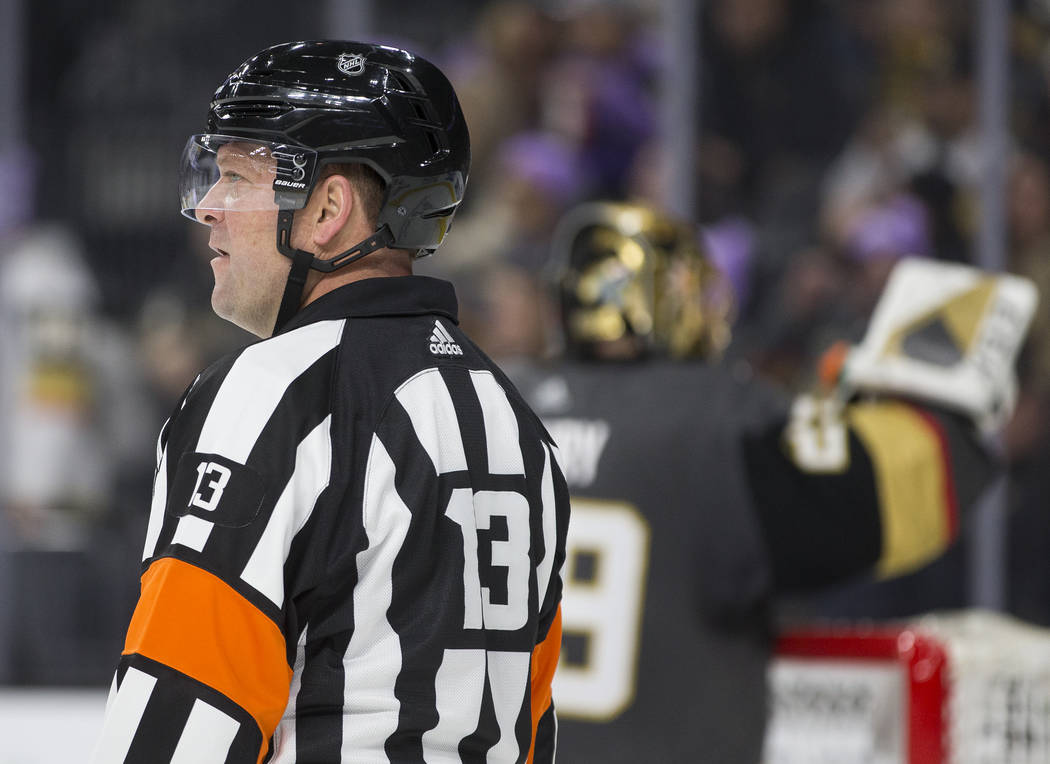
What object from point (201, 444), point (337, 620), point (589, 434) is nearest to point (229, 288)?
point (201, 444)

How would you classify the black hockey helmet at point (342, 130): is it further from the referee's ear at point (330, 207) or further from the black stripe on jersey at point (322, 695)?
the black stripe on jersey at point (322, 695)

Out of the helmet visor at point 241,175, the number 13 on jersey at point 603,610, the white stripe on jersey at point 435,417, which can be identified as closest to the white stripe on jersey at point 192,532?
the white stripe on jersey at point 435,417

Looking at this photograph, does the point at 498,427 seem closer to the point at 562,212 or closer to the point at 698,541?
the point at 698,541

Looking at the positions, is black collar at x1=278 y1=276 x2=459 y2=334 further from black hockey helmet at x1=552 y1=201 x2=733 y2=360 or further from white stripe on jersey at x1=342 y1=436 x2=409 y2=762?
black hockey helmet at x1=552 y1=201 x2=733 y2=360

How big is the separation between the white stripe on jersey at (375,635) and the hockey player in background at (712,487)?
4.57 ft

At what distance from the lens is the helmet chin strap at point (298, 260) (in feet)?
4.75

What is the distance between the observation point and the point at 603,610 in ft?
8.89

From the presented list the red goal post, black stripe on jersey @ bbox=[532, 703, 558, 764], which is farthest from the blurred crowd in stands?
black stripe on jersey @ bbox=[532, 703, 558, 764]

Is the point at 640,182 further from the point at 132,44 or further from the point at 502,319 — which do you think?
the point at 132,44

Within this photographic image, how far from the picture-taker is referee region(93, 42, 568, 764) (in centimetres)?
128

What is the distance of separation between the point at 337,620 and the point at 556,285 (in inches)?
65.9

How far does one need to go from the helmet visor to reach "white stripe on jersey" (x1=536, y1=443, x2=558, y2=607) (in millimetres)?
376

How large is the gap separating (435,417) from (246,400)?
0.18 meters

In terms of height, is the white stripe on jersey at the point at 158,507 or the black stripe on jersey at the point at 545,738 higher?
the white stripe on jersey at the point at 158,507
